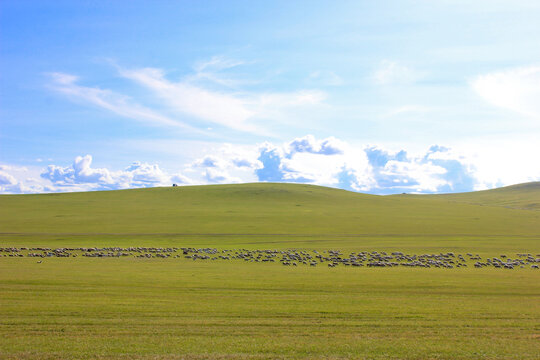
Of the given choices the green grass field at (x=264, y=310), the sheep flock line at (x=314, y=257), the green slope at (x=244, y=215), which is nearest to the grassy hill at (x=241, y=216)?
the green slope at (x=244, y=215)

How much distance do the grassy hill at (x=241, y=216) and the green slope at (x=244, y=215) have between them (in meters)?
0.16

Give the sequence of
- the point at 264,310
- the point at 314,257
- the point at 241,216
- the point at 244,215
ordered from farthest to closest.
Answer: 1. the point at 244,215
2. the point at 241,216
3. the point at 314,257
4. the point at 264,310

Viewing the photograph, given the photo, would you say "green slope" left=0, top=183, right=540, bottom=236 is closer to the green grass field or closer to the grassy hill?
the grassy hill

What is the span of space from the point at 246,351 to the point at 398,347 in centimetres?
530

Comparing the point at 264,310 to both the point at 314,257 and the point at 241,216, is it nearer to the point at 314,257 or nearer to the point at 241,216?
the point at 314,257

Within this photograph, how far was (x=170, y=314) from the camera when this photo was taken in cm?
1848

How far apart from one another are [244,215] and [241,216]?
5.27ft

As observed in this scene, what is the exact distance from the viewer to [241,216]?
92438mm

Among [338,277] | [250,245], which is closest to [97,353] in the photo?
[338,277]

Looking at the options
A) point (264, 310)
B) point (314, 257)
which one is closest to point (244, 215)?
point (314, 257)

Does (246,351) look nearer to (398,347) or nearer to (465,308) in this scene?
(398,347)

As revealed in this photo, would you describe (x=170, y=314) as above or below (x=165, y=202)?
below

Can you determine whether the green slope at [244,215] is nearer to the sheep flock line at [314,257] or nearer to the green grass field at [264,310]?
the green grass field at [264,310]

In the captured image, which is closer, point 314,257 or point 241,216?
point 314,257
